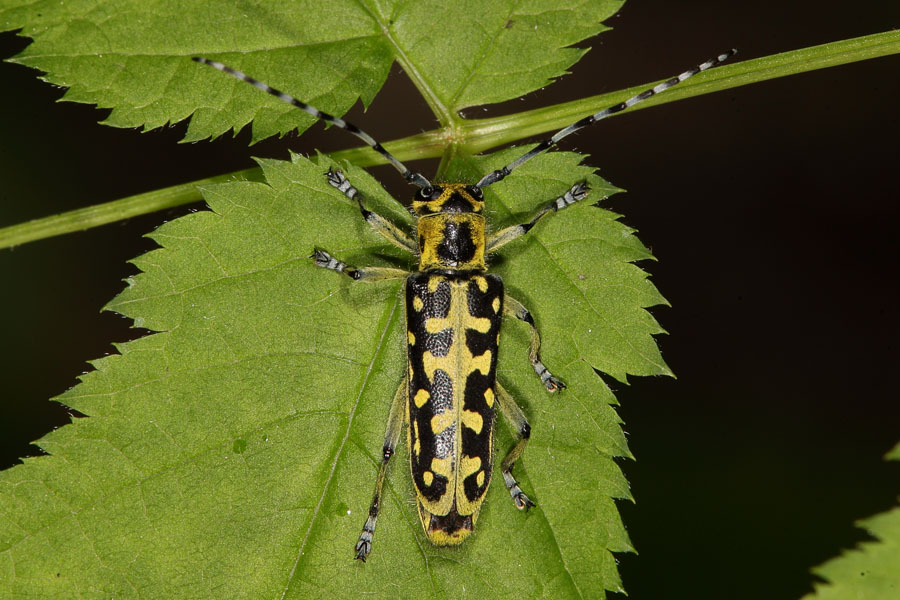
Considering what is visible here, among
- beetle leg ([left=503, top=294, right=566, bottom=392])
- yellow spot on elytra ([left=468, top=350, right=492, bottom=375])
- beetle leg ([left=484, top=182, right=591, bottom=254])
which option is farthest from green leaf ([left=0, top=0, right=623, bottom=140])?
yellow spot on elytra ([left=468, top=350, right=492, bottom=375])

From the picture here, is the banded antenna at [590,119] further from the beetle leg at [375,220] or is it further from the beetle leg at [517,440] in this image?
the beetle leg at [517,440]

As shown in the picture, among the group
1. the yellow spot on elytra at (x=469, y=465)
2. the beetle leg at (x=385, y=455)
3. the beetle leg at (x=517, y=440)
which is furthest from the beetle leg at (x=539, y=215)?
the yellow spot on elytra at (x=469, y=465)

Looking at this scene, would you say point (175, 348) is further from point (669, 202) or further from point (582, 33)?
point (669, 202)

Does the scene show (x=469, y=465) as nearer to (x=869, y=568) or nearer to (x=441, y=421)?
(x=441, y=421)

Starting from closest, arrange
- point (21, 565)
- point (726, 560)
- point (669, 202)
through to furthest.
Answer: point (21, 565), point (726, 560), point (669, 202)

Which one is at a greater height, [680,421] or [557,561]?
[680,421]

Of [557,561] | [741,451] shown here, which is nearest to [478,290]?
[557,561]
